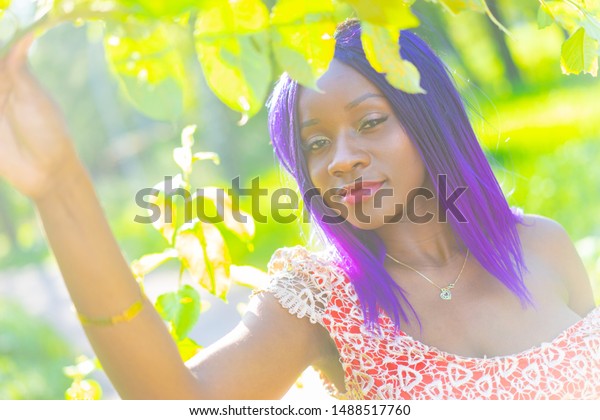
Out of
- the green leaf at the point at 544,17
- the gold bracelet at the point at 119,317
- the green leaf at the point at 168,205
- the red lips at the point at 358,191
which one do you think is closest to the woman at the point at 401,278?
the red lips at the point at 358,191

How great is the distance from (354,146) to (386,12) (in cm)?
80

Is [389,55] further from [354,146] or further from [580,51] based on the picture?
[354,146]

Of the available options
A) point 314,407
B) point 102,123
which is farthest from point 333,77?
point 102,123

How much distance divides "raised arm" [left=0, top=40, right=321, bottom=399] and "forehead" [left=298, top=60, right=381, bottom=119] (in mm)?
610

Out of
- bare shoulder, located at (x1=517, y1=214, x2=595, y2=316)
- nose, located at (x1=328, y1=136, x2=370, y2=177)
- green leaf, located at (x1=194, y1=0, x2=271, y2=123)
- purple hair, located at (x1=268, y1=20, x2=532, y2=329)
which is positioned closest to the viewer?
green leaf, located at (x1=194, y1=0, x2=271, y2=123)

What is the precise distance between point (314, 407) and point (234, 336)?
0.71ft

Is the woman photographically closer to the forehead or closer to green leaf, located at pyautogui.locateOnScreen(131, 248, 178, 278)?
the forehead

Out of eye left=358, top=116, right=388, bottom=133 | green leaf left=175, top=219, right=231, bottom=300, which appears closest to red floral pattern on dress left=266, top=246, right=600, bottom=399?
green leaf left=175, top=219, right=231, bottom=300

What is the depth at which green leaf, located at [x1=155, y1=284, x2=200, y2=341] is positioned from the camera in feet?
5.74

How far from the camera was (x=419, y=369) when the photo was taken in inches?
68.8

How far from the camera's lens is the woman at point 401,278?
5.61 feet

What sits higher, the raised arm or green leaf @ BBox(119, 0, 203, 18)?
green leaf @ BBox(119, 0, 203, 18)

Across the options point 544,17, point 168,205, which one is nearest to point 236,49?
point 544,17

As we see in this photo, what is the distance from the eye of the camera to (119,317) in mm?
1064
